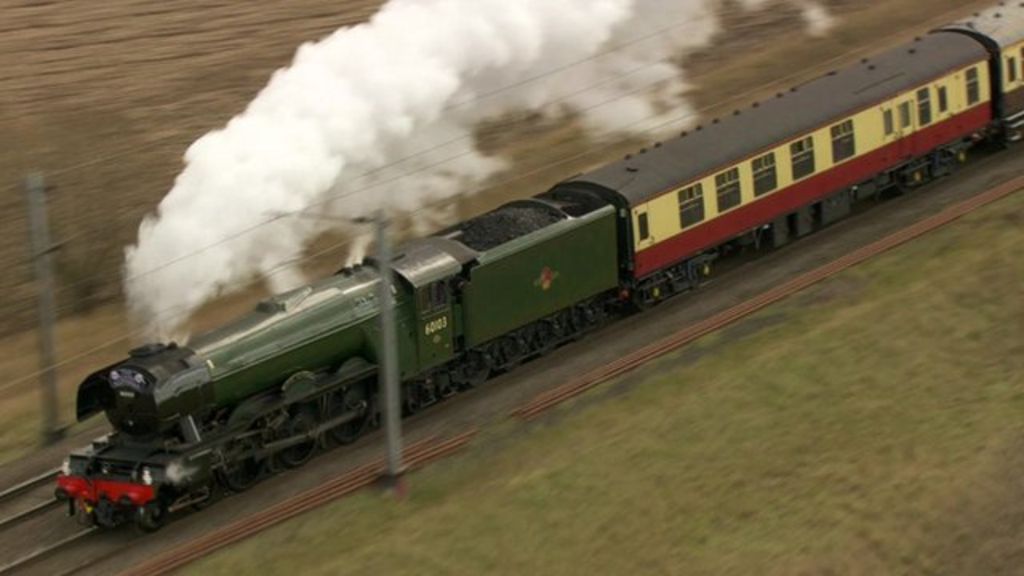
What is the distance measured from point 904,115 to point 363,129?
1387cm

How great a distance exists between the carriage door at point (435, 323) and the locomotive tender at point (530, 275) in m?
0.03

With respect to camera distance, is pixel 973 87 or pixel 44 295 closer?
pixel 44 295

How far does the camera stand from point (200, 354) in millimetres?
25391

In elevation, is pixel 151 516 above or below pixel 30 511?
above

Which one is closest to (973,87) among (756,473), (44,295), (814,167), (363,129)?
(814,167)

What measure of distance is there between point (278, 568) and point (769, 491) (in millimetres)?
8026

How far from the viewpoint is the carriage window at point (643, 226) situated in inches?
1243

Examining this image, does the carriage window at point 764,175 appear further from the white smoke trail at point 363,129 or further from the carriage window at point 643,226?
the white smoke trail at point 363,129

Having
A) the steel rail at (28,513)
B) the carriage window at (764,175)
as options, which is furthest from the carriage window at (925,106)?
the steel rail at (28,513)

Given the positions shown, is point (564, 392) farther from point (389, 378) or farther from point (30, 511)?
point (30, 511)

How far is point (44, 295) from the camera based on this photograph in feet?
100

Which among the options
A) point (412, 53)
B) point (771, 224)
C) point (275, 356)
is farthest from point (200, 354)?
point (771, 224)

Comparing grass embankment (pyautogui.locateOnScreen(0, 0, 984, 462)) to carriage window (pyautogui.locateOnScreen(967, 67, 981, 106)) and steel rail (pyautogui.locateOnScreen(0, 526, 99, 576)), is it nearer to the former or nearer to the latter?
steel rail (pyautogui.locateOnScreen(0, 526, 99, 576))

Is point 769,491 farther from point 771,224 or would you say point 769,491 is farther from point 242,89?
point 242,89
